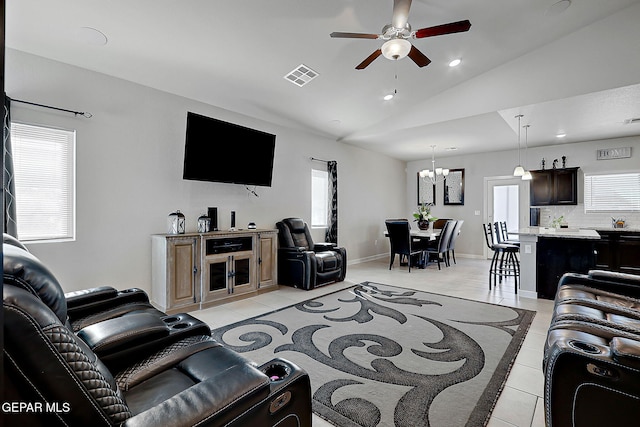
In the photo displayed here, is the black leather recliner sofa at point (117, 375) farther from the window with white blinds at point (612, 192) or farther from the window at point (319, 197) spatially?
the window with white blinds at point (612, 192)

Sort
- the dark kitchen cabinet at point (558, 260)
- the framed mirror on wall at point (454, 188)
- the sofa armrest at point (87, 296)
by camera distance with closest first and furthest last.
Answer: the sofa armrest at point (87, 296)
the dark kitchen cabinet at point (558, 260)
the framed mirror on wall at point (454, 188)

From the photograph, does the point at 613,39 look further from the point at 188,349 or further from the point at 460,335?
the point at 188,349

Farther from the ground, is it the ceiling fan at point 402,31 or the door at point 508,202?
the ceiling fan at point 402,31

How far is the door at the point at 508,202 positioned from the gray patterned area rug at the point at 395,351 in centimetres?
460

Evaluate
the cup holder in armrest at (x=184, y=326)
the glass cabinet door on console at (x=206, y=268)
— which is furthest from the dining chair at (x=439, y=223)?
the cup holder in armrest at (x=184, y=326)

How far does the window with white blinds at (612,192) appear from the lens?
634cm

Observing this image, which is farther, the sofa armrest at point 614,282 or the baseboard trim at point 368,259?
the baseboard trim at point 368,259

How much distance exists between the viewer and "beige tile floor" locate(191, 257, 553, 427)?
195 cm

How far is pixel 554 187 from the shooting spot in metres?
7.03

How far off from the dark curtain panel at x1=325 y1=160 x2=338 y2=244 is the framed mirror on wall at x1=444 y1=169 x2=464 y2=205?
400cm

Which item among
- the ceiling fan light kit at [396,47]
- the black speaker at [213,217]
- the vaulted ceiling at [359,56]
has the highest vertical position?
the vaulted ceiling at [359,56]

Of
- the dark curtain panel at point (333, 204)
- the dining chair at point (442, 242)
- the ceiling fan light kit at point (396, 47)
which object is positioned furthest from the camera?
the dining chair at point (442, 242)

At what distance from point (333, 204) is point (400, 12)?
4.12 m

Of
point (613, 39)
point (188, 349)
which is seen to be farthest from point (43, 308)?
point (613, 39)
